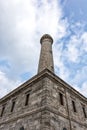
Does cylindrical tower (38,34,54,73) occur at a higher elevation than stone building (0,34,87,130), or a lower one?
higher

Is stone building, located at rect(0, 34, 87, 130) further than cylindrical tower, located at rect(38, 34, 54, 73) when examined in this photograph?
No

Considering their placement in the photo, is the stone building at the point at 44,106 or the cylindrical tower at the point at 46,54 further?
the cylindrical tower at the point at 46,54

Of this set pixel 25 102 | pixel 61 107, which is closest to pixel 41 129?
pixel 61 107

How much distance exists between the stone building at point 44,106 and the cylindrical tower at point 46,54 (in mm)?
3478

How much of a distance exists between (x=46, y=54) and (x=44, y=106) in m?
9.37

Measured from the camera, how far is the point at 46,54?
1788 centimetres

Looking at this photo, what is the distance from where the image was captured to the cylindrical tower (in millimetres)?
16156

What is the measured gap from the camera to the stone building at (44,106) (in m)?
9.30

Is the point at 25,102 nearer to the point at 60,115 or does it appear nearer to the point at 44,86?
the point at 44,86

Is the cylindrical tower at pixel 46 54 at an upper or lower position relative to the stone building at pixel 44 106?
upper

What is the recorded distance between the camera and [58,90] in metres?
11.6

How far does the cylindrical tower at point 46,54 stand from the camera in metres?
16.2

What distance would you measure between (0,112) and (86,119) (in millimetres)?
7935

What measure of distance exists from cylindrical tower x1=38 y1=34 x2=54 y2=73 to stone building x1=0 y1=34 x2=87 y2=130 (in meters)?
3.48
